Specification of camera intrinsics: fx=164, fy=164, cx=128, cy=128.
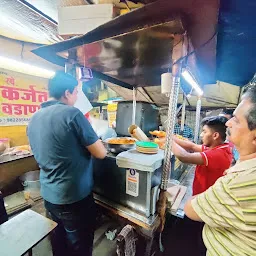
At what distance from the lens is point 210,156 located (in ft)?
5.62

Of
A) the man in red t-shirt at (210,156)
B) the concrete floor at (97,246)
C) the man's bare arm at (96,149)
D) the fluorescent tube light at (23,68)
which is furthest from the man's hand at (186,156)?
the fluorescent tube light at (23,68)

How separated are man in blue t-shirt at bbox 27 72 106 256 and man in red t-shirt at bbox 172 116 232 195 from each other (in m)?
0.86

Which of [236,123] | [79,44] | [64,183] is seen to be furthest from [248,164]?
[79,44]

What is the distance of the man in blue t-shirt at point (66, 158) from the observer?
1375mm

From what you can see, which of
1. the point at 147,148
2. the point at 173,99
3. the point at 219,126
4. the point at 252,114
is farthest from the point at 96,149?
the point at 219,126

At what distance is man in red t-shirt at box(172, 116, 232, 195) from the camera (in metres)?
1.66

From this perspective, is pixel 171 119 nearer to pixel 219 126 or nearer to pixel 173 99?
pixel 173 99

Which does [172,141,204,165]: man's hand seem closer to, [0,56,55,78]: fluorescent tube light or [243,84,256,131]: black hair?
[243,84,256,131]: black hair

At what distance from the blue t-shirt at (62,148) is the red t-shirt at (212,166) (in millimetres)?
1192

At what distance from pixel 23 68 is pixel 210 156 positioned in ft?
12.5

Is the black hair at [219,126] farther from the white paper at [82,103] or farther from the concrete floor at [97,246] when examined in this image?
the concrete floor at [97,246]

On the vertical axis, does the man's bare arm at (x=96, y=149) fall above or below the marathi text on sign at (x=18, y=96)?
below

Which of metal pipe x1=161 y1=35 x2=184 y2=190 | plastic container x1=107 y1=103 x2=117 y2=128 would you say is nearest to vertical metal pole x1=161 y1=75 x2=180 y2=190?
metal pipe x1=161 y1=35 x2=184 y2=190

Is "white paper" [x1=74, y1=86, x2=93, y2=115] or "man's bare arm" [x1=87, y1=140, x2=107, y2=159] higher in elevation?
"white paper" [x1=74, y1=86, x2=93, y2=115]
